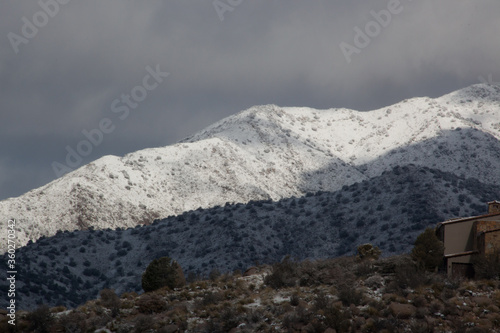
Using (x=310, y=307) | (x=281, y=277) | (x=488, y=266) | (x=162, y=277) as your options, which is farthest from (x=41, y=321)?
(x=488, y=266)

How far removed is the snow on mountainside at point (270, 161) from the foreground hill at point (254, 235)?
33.0ft

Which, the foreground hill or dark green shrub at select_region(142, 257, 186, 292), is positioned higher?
the foreground hill

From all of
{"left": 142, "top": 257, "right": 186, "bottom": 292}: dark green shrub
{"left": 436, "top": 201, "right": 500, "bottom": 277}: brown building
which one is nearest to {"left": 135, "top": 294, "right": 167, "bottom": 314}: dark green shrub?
{"left": 142, "top": 257, "right": 186, "bottom": 292}: dark green shrub

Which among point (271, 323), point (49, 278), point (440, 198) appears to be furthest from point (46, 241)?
point (271, 323)

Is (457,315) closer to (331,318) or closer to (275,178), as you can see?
(331,318)

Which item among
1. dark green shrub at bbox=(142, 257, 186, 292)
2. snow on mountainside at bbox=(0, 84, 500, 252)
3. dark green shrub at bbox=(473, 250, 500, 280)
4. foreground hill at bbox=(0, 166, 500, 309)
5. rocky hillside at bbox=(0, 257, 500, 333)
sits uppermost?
snow on mountainside at bbox=(0, 84, 500, 252)

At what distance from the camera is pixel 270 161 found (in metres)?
125

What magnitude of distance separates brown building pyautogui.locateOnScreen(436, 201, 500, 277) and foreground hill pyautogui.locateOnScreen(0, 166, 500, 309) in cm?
3005

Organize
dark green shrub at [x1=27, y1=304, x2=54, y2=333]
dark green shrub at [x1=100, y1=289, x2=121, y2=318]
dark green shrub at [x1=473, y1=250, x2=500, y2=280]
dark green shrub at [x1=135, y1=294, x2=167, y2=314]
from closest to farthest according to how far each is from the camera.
Result: 1. dark green shrub at [x1=27, y1=304, x2=54, y2=333]
2. dark green shrub at [x1=100, y1=289, x2=121, y2=318]
3. dark green shrub at [x1=135, y1=294, x2=167, y2=314]
4. dark green shrub at [x1=473, y1=250, x2=500, y2=280]

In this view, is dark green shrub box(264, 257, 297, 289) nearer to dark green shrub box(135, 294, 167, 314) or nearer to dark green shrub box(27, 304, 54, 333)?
dark green shrub box(135, 294, 167, 314)

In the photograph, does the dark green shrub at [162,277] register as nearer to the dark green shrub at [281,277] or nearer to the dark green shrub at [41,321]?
the dark green shrub at [281,277]

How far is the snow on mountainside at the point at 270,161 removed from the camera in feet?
311

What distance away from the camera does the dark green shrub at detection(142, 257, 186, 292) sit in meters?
39.6

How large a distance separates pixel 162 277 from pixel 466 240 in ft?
60.3
